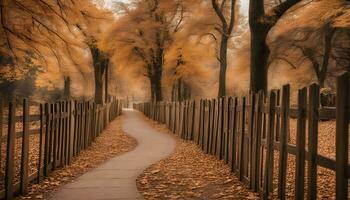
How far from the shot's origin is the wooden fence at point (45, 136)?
6277 millimetres

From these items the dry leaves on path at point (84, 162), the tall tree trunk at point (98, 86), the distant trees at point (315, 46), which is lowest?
the dry leaves on path at point (84, 162)

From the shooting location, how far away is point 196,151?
12.9m

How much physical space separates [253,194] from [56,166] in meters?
4.63

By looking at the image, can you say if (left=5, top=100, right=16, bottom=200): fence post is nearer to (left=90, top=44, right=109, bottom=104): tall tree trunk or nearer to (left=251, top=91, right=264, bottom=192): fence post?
(left=251, top=91, right=264, bottom=192): fence post

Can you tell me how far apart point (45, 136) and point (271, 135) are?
4.50 metres

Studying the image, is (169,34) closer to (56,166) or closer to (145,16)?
(145,16)

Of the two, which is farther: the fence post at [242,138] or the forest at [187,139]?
the fence post at [242,138]

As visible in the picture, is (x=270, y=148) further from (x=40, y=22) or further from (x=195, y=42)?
(x=195, y=42)

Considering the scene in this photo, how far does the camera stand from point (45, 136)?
26.7ft

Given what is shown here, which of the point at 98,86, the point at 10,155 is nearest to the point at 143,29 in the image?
the point at 98,86

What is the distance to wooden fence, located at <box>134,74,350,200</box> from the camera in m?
4.03

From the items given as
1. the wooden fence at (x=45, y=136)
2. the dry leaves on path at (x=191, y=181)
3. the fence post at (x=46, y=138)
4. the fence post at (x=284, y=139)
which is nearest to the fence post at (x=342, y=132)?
the fence post at (x=284, y=139)

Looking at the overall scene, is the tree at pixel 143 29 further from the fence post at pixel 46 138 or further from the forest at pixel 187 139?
the fence post at pixel 46 138

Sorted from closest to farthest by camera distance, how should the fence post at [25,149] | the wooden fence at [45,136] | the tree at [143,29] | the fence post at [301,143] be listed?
the fence post at [301,143] < the wooden fence at [45,136] < the fence post at [25,149] < the tree at [143,29]
